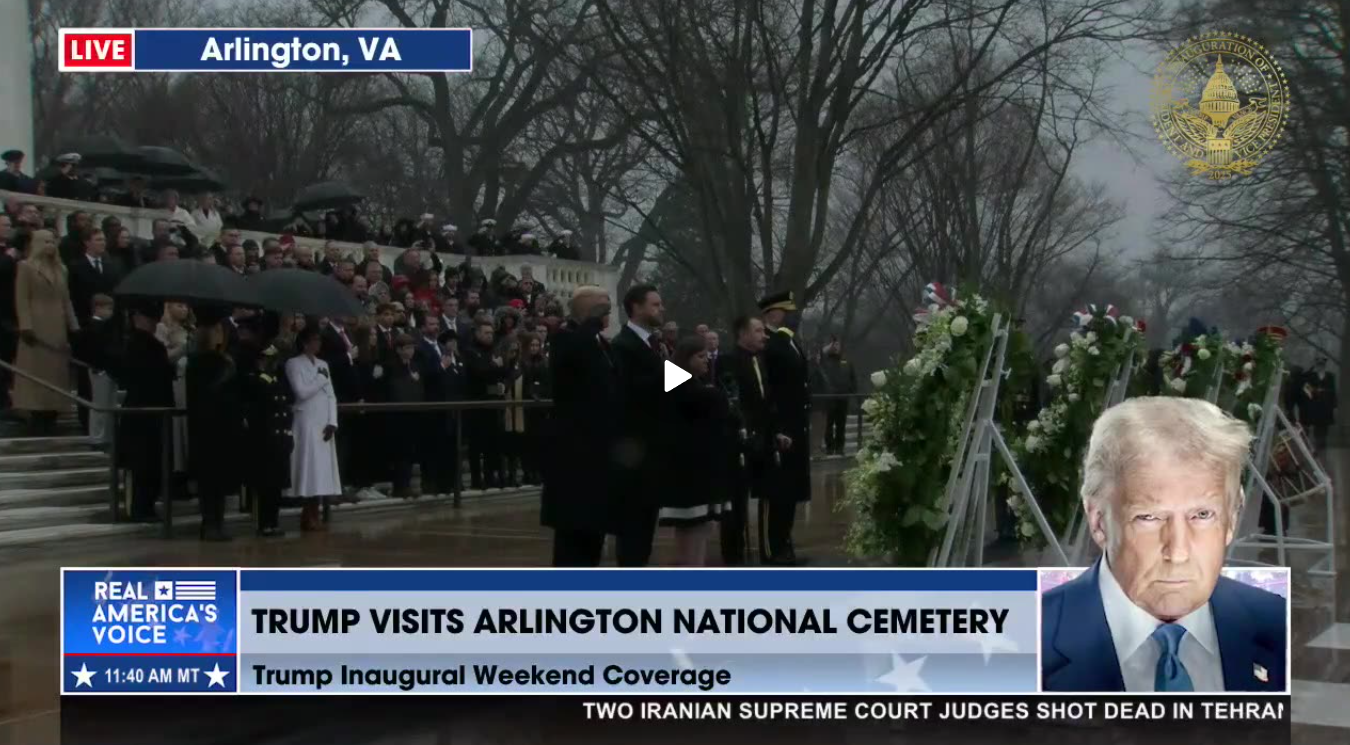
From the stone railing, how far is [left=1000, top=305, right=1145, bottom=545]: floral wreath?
1.28 meters

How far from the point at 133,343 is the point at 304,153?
737 millimetres

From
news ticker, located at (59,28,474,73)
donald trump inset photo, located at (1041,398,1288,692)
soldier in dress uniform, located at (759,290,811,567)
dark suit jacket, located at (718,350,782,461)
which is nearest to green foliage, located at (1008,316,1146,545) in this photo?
donald trump inset photo, located at (1041,398,1288,692)

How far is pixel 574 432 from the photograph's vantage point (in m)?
4.81

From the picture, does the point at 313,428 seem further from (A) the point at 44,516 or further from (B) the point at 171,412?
(A) the point at 44,516

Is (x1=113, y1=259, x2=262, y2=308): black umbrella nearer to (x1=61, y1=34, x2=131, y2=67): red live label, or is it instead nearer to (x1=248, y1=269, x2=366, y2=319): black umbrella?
(x1=248, y1=269, x2=366, y2=319): black umbrella

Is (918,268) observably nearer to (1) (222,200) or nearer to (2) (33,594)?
(1) (222,200)

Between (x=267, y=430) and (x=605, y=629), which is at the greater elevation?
(x=267, y=430)

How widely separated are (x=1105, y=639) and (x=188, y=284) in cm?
257

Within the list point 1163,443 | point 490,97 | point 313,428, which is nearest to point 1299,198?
point 1163,443

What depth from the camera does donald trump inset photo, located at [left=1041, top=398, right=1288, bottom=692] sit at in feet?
14.4

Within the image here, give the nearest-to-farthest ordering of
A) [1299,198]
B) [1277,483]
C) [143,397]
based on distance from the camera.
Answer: [1299,198]
[143,397]
[1277,483]

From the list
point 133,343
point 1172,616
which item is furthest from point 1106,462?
point 133,343

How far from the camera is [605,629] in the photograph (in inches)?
178

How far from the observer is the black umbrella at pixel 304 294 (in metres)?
4.52
